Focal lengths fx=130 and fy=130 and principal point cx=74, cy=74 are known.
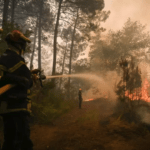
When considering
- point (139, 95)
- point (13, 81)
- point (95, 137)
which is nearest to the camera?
point (13, 81)

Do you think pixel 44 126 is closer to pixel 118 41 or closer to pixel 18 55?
pixel 18 55

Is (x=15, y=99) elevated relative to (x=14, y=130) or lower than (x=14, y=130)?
elevated

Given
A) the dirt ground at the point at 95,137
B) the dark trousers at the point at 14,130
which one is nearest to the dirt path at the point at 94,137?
the dirt ground at the point at 95,137

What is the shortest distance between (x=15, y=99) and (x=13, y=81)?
13.7 inches

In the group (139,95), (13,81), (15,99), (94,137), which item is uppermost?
(13,81)

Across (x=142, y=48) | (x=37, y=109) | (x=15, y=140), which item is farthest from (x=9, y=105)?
(x=142, y=48)

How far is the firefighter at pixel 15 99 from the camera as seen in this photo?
2391 millimetres

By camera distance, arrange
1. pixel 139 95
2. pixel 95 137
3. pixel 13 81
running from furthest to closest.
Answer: pixel 139 95 → pixel 95 137 → pixel 13 81

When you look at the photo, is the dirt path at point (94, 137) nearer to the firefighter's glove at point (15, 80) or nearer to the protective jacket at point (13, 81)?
the protective jacket at point (13, 81)

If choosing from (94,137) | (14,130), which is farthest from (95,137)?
(14,130)

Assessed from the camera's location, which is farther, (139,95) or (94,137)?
(139,95)

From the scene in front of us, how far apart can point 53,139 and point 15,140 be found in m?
2.53

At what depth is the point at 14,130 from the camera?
242 cm

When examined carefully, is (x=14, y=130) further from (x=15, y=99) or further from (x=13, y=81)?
(x=13, y=81)
